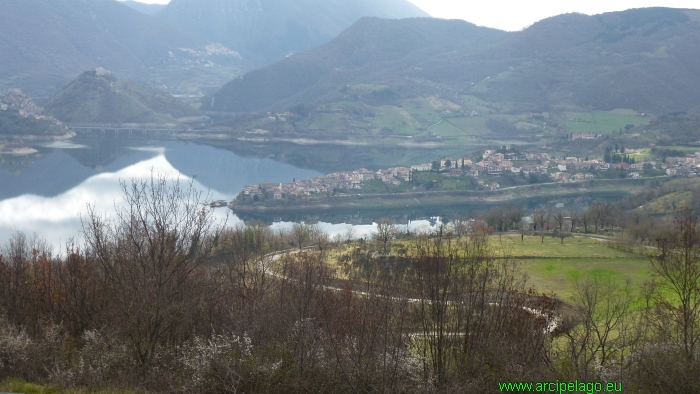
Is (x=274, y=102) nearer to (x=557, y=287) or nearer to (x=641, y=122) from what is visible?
(x=641, y=122)

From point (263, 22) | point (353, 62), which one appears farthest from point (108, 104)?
point (263, 22)

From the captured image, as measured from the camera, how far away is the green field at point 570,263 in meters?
12.6

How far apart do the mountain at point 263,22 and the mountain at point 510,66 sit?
54128 millimetres

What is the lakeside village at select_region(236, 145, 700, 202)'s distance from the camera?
36969 millimetres

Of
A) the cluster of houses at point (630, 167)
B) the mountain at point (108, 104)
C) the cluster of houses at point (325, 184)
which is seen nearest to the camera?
the cluster of houses at point (325, 184)

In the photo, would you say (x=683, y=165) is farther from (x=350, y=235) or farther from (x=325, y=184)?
(x=350, y=235)

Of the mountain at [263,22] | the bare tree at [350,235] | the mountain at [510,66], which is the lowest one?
the bare tree at [350,235]

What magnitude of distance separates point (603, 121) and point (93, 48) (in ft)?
325

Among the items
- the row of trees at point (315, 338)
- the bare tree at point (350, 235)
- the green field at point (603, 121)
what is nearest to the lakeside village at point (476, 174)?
the bare tree at point (350, 235)

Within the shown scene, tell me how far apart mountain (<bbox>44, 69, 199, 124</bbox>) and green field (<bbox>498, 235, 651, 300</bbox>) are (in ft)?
208

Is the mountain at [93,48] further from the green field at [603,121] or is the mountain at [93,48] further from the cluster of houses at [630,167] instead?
the cluster of houses at [630,167]

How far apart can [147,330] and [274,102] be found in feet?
288

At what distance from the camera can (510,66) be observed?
87.8m

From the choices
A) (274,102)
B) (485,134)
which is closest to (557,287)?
(485,134)
